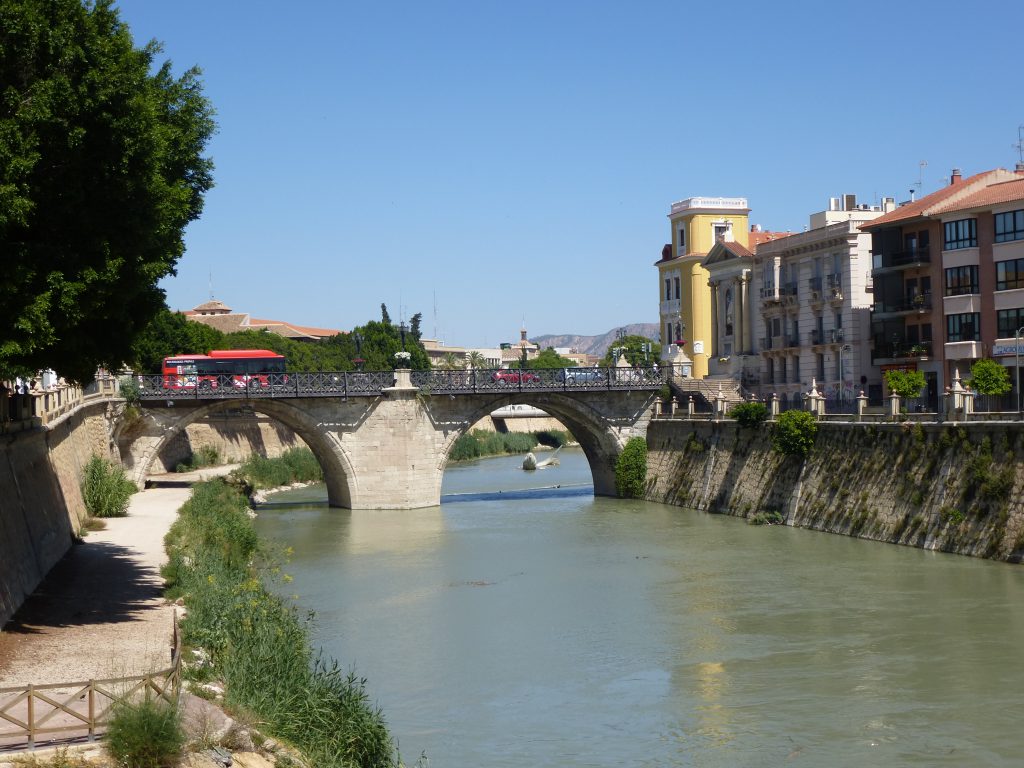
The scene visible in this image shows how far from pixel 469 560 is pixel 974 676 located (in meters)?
18.1

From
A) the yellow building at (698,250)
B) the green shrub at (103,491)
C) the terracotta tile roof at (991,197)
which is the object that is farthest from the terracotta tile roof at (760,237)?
the green shrub at (103,491)

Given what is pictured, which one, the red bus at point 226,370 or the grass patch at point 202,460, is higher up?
the red bus at point 226,370

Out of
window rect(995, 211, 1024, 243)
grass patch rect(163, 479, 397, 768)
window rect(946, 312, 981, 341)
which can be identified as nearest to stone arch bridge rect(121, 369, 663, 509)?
window rect(946, 312, 981, 341)

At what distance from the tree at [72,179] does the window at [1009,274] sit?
30.4 metres

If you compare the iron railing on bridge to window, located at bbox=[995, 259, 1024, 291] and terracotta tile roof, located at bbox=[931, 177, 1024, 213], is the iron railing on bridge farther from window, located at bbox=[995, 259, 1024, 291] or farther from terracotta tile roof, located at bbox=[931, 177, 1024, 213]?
window, located at bbox=[995, 259, 1024, 291]

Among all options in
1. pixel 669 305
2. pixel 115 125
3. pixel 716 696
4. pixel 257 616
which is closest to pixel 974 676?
pixel 716 696

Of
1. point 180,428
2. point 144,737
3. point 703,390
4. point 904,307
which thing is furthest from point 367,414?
point 144,737

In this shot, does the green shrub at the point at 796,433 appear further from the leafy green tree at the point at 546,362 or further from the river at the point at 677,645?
the leafy green tree at the point at 546,362

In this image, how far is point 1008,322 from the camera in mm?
43344

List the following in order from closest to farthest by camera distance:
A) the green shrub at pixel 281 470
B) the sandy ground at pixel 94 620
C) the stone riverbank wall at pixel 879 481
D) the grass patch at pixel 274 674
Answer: the grass patch at pixel 274 674
the sandy ground at pixel 94 620
the stone riverbank wall at pixel 879 481
the green shrub at pixel 281 470

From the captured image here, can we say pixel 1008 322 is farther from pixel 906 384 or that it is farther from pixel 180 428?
pixel 180 428

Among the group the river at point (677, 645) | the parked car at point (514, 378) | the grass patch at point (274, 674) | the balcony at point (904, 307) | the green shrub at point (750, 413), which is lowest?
the river at point (677, 645)

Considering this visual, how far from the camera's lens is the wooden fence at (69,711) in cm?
1332

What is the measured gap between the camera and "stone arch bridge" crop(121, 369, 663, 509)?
51719 mm
